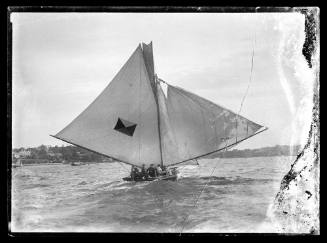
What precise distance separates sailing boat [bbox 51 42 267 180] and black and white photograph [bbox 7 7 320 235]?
0.08 metres

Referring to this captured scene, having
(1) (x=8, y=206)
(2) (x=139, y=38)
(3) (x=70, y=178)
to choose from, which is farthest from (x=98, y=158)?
(2) (x=139, y=38)

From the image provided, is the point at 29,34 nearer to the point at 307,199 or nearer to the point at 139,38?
the point at 139,38

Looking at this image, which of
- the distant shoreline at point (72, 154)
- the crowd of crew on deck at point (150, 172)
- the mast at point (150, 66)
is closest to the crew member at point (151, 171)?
the crowd of crew on deck at point (150, 172)

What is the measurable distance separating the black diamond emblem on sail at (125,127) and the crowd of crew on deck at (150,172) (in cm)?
39

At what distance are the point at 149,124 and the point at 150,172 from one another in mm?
560

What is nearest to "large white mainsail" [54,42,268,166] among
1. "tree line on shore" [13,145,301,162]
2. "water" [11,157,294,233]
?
"tree line on shore" [13,145,301,162]

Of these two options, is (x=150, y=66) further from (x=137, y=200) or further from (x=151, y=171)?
(x=137, y=200)

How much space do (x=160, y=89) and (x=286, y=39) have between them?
1410 millimetres

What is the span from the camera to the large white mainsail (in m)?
4.73

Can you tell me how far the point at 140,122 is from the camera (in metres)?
4.89

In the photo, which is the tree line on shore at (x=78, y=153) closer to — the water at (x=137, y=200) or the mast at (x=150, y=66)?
the water at (x=137, y=200)

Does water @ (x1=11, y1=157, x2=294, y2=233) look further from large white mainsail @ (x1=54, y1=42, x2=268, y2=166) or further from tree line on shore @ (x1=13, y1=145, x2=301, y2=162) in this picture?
large white mainsail @ (x1=54, y1=42, x2=268, y2=166)

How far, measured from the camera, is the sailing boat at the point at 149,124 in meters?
4.73

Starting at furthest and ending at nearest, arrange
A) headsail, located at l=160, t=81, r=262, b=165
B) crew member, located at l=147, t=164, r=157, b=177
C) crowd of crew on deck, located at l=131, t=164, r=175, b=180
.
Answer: crew member, located at l=147, t=164, r=157, b=177 < crowd of crew on deck, located at l=131, t=164, r=175, b=180 < headsail, located at l=160, t=81, r=262, b=165
